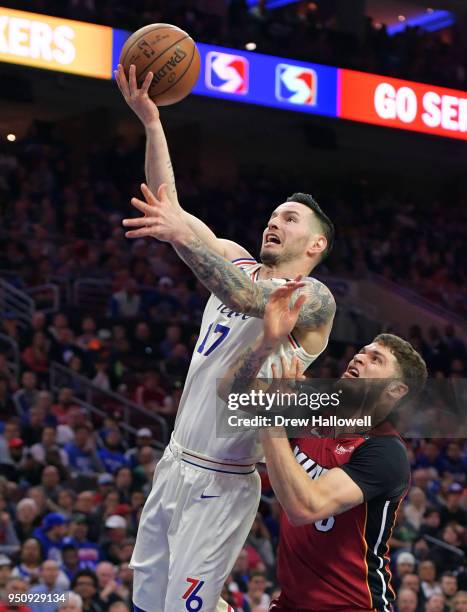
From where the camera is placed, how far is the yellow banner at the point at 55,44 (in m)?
10.9

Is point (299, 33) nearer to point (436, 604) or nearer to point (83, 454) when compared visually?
point (83, 454)

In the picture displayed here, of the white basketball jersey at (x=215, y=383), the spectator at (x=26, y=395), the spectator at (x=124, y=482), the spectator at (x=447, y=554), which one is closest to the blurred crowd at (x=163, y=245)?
the spectator at (x=26, y=395)

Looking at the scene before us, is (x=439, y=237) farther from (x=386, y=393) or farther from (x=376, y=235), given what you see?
(x=386, y=393)

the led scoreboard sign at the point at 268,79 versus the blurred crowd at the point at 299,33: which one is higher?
the blurred crowd at the point at 299,33

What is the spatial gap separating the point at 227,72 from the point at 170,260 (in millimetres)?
3050

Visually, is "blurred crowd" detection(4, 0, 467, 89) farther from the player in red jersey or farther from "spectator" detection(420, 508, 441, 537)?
the player in red jersey

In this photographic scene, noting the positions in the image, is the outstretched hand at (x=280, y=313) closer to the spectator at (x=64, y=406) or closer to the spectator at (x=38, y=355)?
the spectator at (x=64, y=406)

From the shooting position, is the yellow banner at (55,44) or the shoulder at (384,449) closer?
the shoulder at (384,449)

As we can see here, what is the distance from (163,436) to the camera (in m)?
11.0

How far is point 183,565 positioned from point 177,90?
193cm

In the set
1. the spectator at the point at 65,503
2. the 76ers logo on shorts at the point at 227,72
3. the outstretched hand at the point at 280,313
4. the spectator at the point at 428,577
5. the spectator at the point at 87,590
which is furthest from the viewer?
the 76ers logo on shorts at the point at 227,72

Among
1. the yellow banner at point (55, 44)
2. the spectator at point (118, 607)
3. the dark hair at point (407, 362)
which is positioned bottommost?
the spectator at point (118, 607)

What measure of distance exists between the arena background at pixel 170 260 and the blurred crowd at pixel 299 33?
2.3 inches

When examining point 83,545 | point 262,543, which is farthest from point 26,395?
point 262,543
